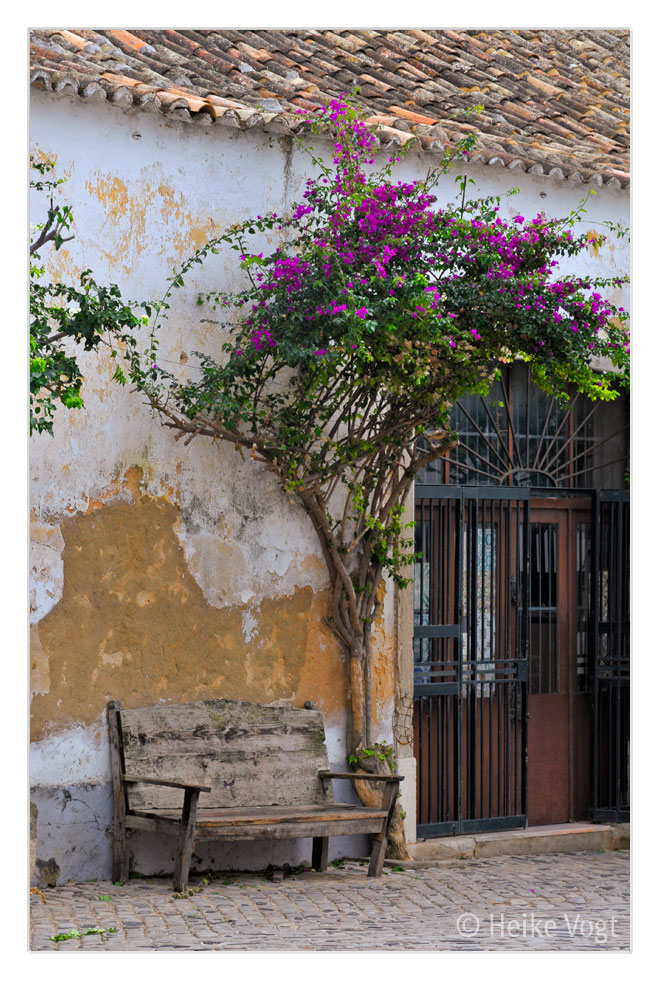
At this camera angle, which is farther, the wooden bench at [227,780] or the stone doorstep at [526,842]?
the stone doorstep at [526,842]

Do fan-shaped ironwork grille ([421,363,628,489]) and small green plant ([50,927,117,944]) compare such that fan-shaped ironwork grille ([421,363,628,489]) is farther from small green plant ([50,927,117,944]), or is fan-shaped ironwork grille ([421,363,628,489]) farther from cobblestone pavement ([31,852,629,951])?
small green plant ([50,927,117,944])

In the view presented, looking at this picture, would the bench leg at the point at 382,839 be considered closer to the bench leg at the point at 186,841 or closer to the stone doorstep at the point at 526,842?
the stone doorstep at the point at 526,842

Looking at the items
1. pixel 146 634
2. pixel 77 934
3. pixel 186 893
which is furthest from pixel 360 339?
pixel 77 934

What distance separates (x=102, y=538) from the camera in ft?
21.3

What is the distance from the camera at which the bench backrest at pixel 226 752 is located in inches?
254

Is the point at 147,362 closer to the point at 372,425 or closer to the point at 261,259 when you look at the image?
the point at 261,259

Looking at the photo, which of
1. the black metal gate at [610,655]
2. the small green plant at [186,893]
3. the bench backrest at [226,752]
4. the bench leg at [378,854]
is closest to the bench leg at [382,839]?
the bench leg at [378,854]

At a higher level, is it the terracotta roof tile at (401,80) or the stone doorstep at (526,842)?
the terracotta roof tile at (401,80)

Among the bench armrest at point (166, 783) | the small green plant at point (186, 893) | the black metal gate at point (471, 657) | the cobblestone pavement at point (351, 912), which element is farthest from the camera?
the black metal gate at point (471, 657)

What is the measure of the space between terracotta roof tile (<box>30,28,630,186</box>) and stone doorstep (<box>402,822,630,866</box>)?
4076 mm

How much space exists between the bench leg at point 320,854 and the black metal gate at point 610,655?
237 cm

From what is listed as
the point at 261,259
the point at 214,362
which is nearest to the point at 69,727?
the point at 214,362

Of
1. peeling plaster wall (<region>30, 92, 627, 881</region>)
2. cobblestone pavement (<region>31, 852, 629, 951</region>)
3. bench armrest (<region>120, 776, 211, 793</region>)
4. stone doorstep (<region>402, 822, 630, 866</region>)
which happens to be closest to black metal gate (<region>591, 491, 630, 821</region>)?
stone doorstep (<region>402, 822, 630, 866</region>)

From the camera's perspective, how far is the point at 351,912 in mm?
6004
